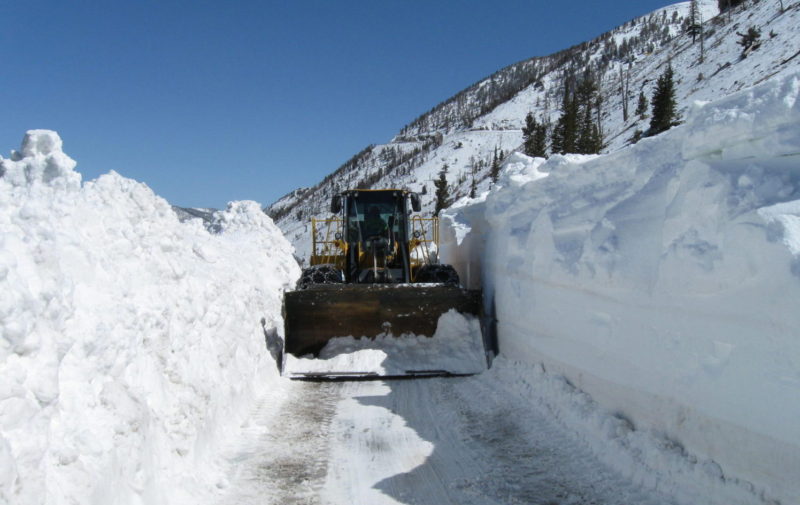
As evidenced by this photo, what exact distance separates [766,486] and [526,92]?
540ft

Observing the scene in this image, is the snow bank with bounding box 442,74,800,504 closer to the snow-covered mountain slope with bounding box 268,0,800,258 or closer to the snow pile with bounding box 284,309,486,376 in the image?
the snow pile with bounding box 284,309,486,376

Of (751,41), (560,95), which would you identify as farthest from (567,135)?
(560,95)

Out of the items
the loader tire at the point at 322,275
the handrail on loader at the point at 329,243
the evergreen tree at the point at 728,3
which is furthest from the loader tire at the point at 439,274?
the evergreen tree at the point at 728,3

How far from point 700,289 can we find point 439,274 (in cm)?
675

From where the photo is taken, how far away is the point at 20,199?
4.00m

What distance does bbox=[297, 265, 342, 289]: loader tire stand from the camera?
33.4 feet

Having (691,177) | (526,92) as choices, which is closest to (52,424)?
(691,177)

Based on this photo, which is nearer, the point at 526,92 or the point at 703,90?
the point at 703,90

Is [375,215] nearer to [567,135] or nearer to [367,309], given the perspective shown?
[367,309]

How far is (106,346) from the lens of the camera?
3586mm

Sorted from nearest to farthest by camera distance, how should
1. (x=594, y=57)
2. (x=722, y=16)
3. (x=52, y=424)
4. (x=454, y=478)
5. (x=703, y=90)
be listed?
(x=52, y=424) < (x=454, y=478) < (x=703, y=90) < (x=722, y=16) < (x=594, y=57)

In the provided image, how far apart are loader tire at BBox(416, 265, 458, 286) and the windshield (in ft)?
3.56

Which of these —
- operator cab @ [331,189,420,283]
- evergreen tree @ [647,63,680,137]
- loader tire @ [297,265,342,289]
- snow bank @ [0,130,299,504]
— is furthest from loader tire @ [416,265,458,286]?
evergreen tree @ [647,63,680,137]

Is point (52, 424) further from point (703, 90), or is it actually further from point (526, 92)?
point (526, 92)
